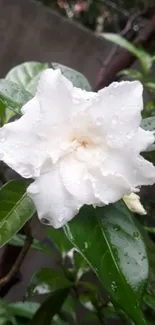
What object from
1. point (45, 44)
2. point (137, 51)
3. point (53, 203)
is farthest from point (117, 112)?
point (45, 44)

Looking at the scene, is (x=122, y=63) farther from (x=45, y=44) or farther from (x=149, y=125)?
(x=149, y=125)

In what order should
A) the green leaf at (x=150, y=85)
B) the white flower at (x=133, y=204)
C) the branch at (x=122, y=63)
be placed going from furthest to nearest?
the branch at (x=122, y=63), the green leaf at (x=150, y=85), the white flower at (x=133, y=204)

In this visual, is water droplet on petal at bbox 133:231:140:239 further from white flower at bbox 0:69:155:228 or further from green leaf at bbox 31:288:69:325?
green leaf at bbox 31:288:69:325

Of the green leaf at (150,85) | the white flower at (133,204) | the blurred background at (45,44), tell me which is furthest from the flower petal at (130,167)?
the blurred background at (45,44)

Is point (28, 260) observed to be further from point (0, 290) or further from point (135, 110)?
point (135, 110)

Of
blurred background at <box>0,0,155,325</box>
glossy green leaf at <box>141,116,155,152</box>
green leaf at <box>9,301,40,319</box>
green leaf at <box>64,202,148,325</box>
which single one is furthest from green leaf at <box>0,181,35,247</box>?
blurred background at <box>0,0,155,325</box>

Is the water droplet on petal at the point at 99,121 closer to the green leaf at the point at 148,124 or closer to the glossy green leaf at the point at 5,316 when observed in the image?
the green leaf at the point at 148,124
